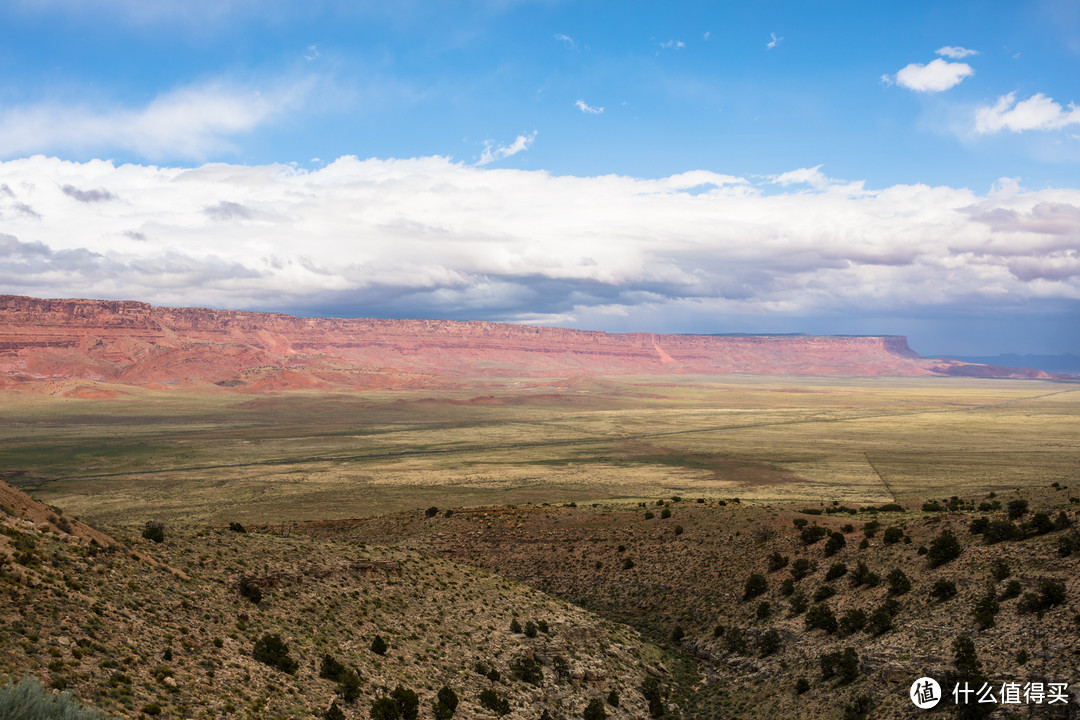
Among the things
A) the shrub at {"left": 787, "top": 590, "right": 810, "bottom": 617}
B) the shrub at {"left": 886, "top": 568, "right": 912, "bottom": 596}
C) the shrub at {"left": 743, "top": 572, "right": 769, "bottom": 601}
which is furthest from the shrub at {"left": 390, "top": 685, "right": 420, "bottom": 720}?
the shrub at {"left": 886, "top": 568, "right": 912, "bottom": 596}

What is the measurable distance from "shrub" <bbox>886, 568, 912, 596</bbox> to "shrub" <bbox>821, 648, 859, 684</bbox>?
4.46 meters

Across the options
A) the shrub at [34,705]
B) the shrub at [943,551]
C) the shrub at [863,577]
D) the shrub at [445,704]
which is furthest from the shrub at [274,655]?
the shrub at [943,551]

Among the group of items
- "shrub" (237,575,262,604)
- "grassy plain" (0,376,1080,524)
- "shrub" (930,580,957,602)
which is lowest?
"grassy plain" (0,376,1080,524)

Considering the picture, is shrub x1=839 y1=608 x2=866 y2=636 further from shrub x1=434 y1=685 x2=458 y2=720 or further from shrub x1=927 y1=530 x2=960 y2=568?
shrub x1=434 y1=685 x2=458 y2=720

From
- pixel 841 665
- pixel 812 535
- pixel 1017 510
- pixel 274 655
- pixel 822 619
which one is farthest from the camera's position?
pixel 812 535

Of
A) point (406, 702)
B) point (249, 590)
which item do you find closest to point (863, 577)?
point (406, 702)

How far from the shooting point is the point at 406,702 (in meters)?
20.6

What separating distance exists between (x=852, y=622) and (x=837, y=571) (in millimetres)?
5322

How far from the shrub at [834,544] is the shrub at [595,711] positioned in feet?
51.7

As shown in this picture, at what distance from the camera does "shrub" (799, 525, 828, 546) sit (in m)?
36.3

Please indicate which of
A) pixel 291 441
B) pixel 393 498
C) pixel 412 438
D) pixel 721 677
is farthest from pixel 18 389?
pixel 721 677

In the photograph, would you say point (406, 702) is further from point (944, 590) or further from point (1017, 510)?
point (1017, 510)

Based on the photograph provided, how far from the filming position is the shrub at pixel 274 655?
786 inches

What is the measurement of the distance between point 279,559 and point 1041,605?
28941 millimetres
